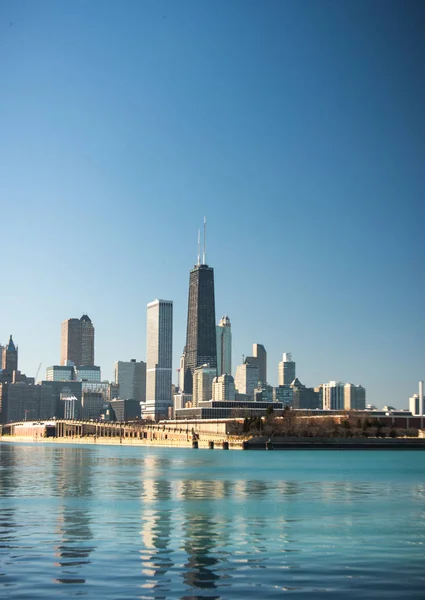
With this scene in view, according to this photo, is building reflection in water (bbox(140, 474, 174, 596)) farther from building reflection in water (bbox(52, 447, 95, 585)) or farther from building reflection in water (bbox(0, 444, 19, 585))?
building reflection in water (bbox(0, 444, 19, 585))

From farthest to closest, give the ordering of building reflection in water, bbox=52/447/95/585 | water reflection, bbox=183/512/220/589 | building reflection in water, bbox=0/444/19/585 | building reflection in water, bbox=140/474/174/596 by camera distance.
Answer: building reflection in water, bbox=0/444/19/585 → building reflection in water, bbox=52/447/95/585 → water reflection, bbox=183/512/220/589 → building reflection in water, bbox=140/474/174/596

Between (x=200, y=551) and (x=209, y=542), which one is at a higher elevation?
(x=200, y=551)

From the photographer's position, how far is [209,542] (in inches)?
1529

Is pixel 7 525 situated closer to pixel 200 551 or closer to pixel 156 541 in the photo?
pixel 156 541

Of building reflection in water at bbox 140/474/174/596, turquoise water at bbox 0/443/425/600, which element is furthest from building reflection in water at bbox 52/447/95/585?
building reflection in water at bbox 140/474/174/596

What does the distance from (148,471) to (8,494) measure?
37.3 meters

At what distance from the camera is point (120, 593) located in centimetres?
2753

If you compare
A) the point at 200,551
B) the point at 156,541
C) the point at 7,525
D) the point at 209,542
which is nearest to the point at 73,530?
the point at 7,525

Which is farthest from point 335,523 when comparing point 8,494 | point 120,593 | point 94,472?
point 94,472

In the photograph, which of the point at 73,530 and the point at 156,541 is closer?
the point at 156,541

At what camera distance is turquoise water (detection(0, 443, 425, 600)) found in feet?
94.5

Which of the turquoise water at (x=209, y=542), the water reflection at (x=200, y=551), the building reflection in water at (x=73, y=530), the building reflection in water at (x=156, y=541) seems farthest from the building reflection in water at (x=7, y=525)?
the water reflection at (x=200, y=551)

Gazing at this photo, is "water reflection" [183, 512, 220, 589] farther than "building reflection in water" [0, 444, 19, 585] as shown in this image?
No

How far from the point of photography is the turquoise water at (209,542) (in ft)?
94.5
